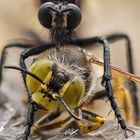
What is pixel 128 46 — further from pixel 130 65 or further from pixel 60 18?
pixel 60 18

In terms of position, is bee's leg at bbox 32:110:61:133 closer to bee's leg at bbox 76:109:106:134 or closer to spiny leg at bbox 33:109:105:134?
spiny leg at bbox 33:109:105:134

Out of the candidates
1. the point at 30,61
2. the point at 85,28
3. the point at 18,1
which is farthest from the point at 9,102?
the point at 18,1

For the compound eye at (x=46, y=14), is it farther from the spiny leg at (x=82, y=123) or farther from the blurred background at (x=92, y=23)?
the spiny leg at (x=82, y=123)

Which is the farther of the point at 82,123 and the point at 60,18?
the point at 60,18

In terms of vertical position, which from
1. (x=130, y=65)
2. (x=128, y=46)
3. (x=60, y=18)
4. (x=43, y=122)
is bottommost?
(x=43, y=122)

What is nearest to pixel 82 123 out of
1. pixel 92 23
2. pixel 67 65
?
pixel 67 65

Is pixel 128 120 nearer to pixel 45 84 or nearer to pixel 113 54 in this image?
pixel 45 84

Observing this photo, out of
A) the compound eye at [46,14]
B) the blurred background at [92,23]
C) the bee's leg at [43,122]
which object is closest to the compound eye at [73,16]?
the compound eye at [46,14]
